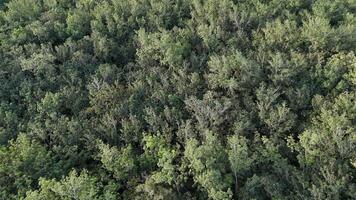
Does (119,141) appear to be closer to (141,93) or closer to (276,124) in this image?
(141,93)

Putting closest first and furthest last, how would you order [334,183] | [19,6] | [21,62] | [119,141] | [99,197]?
[334,183] < [99,197] < [119,141] < [21,62] < [19,6]

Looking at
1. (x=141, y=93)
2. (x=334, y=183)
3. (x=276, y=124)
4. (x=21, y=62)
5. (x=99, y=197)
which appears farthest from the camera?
(x=21, y=62)

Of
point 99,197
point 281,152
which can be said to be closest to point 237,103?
point 281,152

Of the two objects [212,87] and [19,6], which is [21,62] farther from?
[212,87]

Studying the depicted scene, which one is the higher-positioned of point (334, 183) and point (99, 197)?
point (99, 197)

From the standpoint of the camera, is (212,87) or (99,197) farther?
(212,87)

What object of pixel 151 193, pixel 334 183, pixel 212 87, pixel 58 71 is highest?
pixel 58 71

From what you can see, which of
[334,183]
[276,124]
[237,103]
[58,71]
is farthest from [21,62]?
[334,183]
